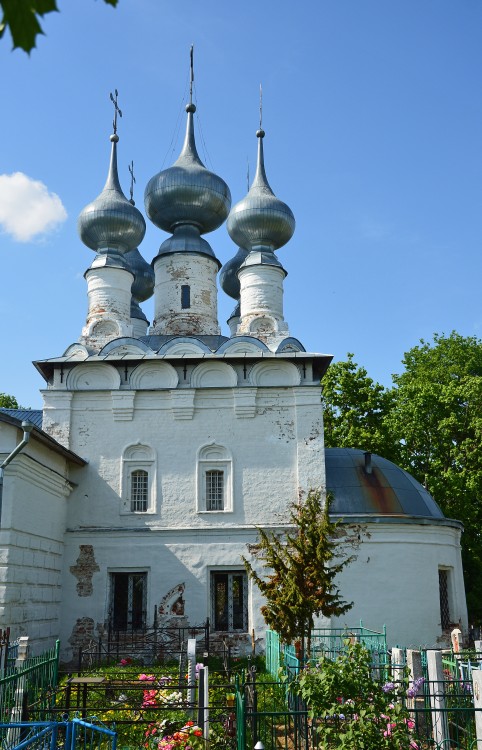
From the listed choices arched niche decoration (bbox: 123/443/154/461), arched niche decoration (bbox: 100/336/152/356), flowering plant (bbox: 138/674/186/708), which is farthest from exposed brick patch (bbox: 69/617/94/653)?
flowering plant (bbox: 138/674/186/708)

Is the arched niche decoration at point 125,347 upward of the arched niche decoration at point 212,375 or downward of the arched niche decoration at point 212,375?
upward

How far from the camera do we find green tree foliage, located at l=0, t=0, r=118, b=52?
2219 mm

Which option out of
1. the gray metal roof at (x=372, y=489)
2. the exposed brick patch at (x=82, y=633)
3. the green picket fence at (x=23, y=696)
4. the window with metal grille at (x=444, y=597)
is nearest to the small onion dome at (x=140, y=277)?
the gray metal roof at (x=372, y=489)

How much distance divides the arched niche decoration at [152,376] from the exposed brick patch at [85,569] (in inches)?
150

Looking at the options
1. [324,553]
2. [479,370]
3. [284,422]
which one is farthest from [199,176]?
[479,370]

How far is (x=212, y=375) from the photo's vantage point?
57.6ft

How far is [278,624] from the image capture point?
1206cm

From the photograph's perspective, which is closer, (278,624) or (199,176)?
(278,624)

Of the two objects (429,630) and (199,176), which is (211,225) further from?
(429,630)

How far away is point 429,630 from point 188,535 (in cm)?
553

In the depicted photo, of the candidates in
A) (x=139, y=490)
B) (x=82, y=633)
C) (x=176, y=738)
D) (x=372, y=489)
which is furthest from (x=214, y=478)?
(x=176, y=738)

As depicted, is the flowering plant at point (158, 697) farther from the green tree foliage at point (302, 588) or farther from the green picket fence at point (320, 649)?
the green tree foliage at point (302, 588)

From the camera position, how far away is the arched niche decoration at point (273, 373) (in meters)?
17.4

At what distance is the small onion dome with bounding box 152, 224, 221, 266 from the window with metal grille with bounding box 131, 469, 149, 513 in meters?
6.46
